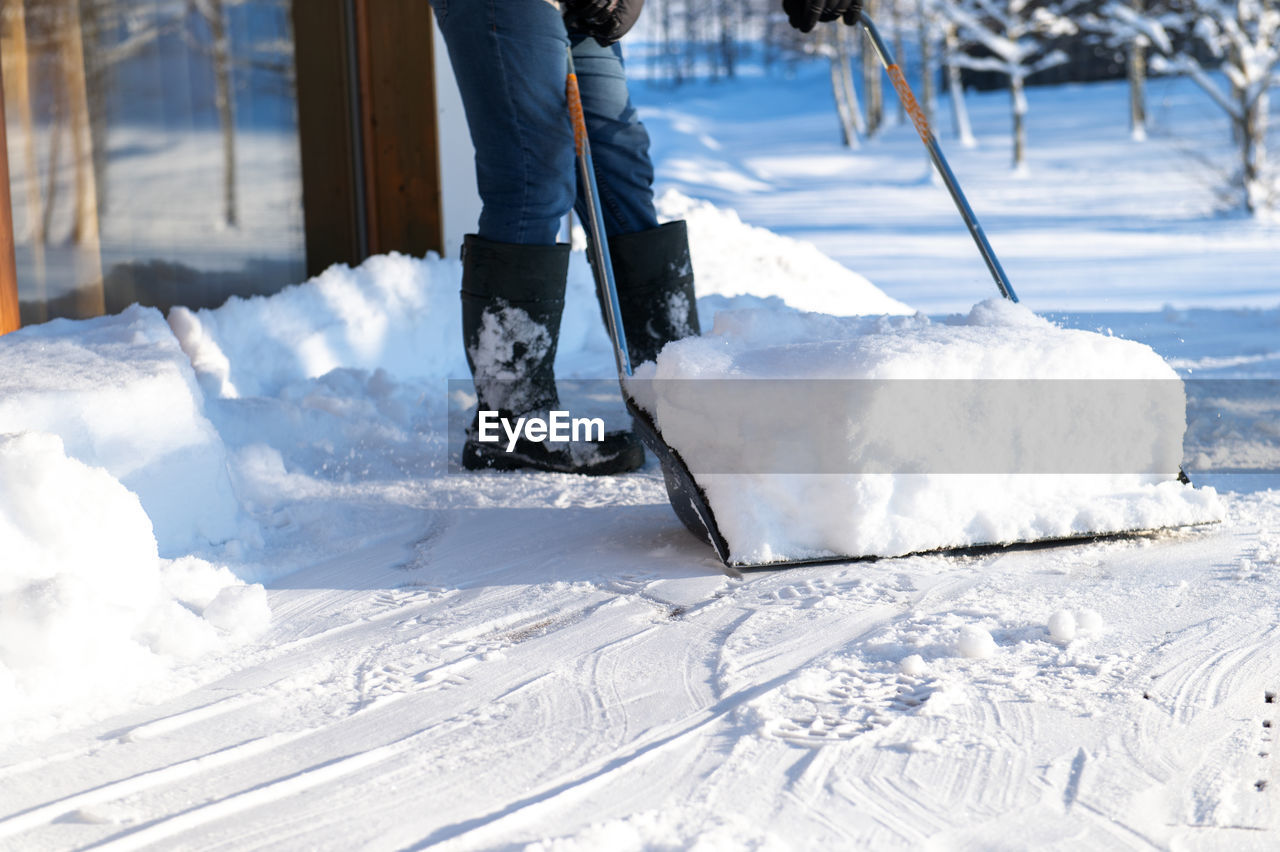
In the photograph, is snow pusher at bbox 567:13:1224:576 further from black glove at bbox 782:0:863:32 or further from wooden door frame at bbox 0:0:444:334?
wooden door frame at bbox 0:0:444:334

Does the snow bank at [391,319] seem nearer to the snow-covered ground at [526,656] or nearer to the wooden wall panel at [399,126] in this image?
the snow-covered ground at [526,656]

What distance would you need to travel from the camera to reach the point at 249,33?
4.58 meters

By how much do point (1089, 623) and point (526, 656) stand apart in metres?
0.77

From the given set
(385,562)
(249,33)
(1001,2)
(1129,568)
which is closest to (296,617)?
(385,562)

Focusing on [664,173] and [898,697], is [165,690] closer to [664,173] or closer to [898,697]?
[898,697]

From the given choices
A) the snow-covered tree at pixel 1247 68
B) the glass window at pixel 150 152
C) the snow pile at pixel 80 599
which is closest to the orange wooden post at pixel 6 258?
the glass window at pixel 150 152

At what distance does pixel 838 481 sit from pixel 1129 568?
1.63ft

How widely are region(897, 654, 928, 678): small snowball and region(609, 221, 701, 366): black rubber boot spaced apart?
1.45m

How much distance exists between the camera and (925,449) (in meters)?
1.99

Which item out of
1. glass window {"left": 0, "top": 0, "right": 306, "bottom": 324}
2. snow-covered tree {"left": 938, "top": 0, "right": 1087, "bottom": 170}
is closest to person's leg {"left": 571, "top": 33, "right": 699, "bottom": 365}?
glass window {"left": 0, "top": 0, "right": 306, "bottom": 324}

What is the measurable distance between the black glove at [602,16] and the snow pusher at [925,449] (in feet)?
2.75

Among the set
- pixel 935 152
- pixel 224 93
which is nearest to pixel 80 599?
pixel 935 152

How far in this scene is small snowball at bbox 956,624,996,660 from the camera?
64.2 inches

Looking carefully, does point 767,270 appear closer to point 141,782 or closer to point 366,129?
point 366,129
